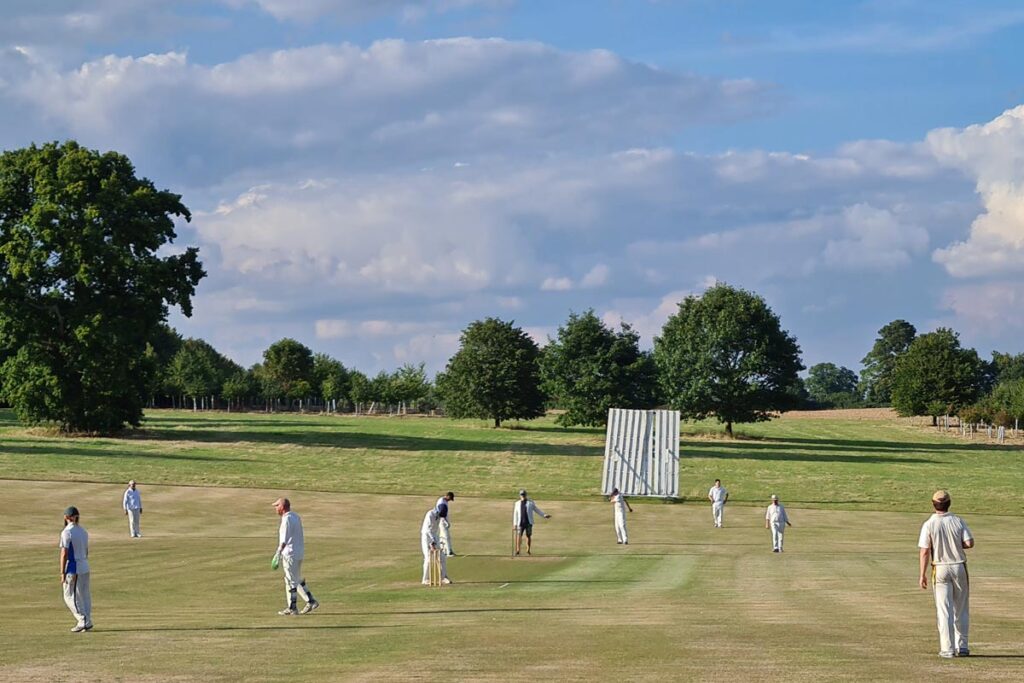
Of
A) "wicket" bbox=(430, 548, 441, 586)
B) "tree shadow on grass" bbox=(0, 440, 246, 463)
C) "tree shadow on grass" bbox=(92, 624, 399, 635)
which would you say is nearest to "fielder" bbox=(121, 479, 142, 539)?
"wicket" bbox=(430, 548, 441, 586)

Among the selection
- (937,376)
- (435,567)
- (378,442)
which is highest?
(937,376)

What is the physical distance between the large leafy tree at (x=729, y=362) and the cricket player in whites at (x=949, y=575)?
9340 centimetres

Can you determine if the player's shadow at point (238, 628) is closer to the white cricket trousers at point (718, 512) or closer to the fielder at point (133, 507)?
the fielder at point (133, 507)

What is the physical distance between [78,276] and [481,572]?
52319 millimetres

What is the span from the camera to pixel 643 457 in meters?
70.4

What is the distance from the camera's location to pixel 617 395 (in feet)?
350

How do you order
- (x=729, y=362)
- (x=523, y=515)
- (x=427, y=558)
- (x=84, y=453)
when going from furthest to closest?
(x=729, y=362)
(x=84, y=453)
(x=523, y=515)
(x=427, y=558)

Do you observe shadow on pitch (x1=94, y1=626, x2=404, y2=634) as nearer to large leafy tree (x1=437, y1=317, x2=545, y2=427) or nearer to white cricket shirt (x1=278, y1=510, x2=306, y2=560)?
white cricket shirt (x1=278, y1=510, x2=306, y2=560)

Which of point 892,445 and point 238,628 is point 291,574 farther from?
point 892,445

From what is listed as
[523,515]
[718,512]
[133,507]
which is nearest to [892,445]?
[718,512]

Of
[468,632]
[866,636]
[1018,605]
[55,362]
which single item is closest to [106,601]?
[468,632]

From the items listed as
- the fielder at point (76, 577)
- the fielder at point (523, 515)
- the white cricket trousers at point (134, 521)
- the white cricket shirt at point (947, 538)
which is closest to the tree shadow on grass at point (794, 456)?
the fielder at point (523, 515)

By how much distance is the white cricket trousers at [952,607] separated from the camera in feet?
59.4

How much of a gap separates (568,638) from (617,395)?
281ft
